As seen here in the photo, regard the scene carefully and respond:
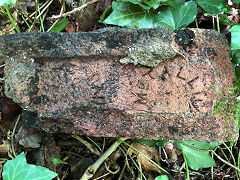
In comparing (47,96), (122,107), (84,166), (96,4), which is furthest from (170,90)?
(96,4)

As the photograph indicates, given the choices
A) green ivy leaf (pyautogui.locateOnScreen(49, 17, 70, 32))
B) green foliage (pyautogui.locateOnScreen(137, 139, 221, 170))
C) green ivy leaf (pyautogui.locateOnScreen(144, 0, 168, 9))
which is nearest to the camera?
green ivy leaf (pyautogui.locateOnScreen(144, 0, 168, 9))

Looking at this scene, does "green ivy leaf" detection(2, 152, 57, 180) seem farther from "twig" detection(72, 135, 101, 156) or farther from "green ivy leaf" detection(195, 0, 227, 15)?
"green ivy leaf" detection(195, 0, 227, 15)

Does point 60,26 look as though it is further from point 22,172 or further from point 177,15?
point 22,172

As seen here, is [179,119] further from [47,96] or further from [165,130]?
[47,96]

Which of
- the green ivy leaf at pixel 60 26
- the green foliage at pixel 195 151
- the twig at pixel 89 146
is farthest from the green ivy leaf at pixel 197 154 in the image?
the green ivy leaf at pixel 60 26

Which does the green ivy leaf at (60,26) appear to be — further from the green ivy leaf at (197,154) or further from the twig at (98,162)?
the green ivy leaf at (197,154)

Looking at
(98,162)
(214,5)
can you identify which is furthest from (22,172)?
(214,5)

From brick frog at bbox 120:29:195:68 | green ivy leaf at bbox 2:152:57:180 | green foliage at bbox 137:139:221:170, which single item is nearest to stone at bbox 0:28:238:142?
brick frog at bbox 120:29:195:68
